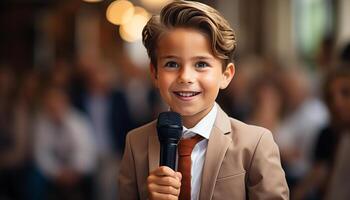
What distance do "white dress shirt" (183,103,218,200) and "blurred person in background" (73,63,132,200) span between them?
203 inches

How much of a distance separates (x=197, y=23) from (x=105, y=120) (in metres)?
5.51

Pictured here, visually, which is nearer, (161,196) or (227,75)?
(161,196)

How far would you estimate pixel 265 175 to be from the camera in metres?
1.96

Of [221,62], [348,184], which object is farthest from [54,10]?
[221,62]

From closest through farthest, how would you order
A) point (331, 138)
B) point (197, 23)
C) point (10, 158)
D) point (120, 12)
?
point (197, 23)
point (331, 138)
point (10, 158)
point (120, 12)

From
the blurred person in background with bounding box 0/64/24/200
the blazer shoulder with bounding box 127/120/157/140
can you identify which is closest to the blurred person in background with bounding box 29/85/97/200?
the blurred person in background with bounding box 0/64/24/200

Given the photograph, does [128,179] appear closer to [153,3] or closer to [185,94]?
[185,94]

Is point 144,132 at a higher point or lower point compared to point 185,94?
lower

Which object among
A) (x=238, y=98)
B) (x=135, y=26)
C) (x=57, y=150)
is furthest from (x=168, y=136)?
(x=135, y=26)

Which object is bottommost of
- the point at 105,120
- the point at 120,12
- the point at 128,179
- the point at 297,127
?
the point at 105,120

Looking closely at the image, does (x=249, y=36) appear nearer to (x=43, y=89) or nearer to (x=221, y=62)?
(x=43, y=89)

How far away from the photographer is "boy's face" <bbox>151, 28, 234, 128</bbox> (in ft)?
6.41

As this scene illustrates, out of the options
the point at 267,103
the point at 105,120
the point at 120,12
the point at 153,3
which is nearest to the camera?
the point at 267,103

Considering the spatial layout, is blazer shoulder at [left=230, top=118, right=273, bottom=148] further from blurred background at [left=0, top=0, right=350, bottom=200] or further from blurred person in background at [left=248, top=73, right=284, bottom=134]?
blurred person in background at [left=248, top=73, right=284, bottom=134]
